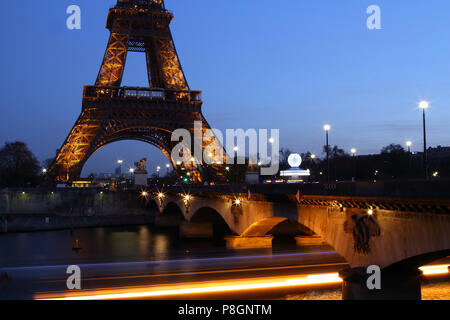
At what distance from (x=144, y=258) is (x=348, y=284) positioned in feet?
75.7

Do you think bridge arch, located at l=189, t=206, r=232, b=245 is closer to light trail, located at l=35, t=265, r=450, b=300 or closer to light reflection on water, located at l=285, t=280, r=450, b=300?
light trail, located at l=35, t=265, r=450, b=300

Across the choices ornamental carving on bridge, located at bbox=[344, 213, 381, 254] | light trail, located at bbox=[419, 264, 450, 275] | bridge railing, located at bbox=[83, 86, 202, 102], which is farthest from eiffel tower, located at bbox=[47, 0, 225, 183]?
ornamental carving on bridge, located at bbox=[344, 213, 381, 254]

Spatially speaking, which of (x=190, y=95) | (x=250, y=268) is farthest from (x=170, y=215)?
(x=250, y=268)

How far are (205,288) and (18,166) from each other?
81.5 m

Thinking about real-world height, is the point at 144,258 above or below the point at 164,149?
below

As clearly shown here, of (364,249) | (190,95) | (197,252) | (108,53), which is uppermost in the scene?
(108,53)

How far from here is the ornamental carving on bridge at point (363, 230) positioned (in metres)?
18.0

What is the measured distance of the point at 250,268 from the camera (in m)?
30.3

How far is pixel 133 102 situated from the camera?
7169 cm

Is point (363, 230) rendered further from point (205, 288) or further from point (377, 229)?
point (205, 288)

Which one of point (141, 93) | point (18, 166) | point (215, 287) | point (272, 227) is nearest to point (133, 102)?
point (141, 93)

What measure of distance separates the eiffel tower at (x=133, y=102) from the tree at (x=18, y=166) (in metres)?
23.5
